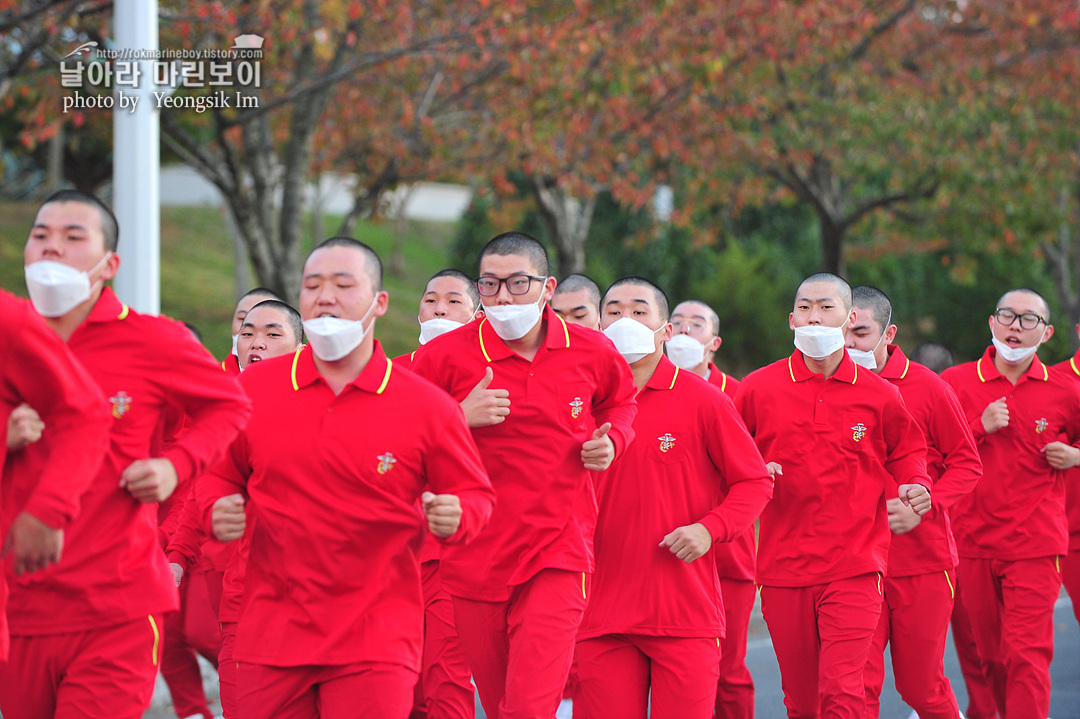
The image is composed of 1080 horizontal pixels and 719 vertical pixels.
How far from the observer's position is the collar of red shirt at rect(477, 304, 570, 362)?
5.55 meters

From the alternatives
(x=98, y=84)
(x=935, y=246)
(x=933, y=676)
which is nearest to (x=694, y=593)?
(x=933, y=676)

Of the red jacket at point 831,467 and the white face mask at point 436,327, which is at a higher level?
the white face mask at point 436,327

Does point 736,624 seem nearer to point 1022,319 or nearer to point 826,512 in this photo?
point 826,512

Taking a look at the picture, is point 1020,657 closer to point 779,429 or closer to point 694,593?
point 779,429

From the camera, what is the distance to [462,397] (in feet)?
18.3

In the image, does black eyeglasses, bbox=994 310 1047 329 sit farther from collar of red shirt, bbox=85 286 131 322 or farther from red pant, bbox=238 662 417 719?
collar of red shirt, bbox=85 286 131 322

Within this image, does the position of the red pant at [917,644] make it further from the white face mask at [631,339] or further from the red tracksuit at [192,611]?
the red tracksuit at [192,611]

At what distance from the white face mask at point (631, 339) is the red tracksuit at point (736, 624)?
132cm

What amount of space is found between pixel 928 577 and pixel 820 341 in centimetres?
154

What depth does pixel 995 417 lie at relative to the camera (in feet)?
25.1

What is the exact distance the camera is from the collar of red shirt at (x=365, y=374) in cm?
430

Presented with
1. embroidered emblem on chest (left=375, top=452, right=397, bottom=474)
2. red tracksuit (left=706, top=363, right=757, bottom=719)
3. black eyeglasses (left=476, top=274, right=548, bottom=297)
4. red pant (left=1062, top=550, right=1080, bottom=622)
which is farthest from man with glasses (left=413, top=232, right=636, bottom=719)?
red pant (left=1062, top=550, right=1080, bottom=622)

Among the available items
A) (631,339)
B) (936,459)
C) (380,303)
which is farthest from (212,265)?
(380,303)

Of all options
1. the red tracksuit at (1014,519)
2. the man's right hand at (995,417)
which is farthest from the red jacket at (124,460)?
the red tracksuit at (1014,519)
